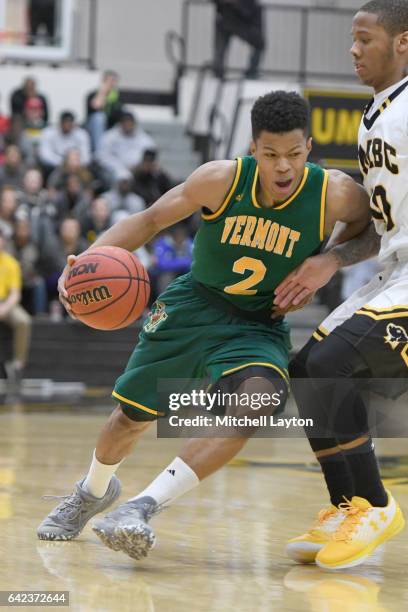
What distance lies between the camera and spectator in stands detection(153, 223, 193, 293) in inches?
559

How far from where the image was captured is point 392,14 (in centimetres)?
491

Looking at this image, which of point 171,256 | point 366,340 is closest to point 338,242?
point 366,340

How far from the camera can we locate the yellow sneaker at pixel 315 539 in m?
4.92

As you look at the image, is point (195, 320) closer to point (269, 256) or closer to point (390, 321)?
point (269, 256)

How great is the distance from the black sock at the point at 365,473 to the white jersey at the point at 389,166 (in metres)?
0.78

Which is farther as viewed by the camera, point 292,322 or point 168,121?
point 168,121

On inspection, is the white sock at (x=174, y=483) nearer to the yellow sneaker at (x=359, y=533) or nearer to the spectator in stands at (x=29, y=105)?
the yellow sneaker at (x=359, y=533)

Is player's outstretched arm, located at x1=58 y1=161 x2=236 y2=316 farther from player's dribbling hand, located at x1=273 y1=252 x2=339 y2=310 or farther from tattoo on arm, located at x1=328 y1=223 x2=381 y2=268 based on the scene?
tattoo on arm, located at x1=328 y1=223 x2=381 y2=268

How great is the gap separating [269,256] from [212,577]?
52.0 inches

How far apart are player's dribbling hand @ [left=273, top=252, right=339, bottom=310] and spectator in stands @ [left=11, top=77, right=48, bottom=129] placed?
12.3 m

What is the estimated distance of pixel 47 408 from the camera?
11523 millimetres

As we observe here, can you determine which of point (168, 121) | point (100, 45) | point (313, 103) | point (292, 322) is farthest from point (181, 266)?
point (100, 45)

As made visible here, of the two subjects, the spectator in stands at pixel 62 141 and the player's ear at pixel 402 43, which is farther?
the spectator in stands at pixel 62 141

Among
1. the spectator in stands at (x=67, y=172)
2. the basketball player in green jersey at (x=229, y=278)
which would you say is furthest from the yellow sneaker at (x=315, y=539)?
the spectator in stands at (x=67, y=172)
